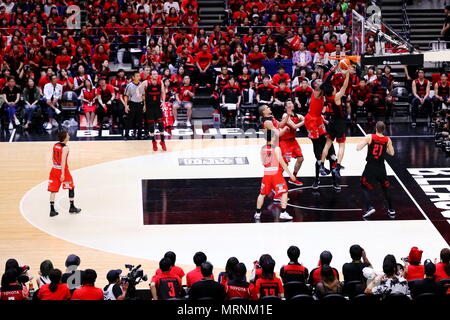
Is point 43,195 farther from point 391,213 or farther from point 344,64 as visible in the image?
point 391,213

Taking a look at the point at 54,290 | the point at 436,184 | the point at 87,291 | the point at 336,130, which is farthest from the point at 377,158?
the point at 54,290

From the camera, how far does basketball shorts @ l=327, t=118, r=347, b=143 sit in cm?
1666

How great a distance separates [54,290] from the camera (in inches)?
384

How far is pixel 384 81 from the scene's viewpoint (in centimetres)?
2288

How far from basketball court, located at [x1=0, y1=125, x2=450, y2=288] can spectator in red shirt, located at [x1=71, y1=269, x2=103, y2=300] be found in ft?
9.02

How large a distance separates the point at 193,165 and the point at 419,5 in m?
13.3

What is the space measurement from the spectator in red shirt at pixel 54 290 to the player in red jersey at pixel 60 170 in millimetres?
5172

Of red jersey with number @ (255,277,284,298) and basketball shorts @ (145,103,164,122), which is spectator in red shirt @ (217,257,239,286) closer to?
red jersey with number @ (255,277,284,298)

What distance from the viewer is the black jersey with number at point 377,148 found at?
572 inches

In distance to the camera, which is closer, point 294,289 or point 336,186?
point 294,289

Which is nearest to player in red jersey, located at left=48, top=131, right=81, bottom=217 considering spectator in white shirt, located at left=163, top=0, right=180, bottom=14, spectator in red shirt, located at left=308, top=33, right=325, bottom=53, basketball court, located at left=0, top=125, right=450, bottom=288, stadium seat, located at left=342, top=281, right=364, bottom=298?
basketball court, located at left=0, top=125, right=450, bottom=288

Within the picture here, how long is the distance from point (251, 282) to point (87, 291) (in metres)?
1.97
